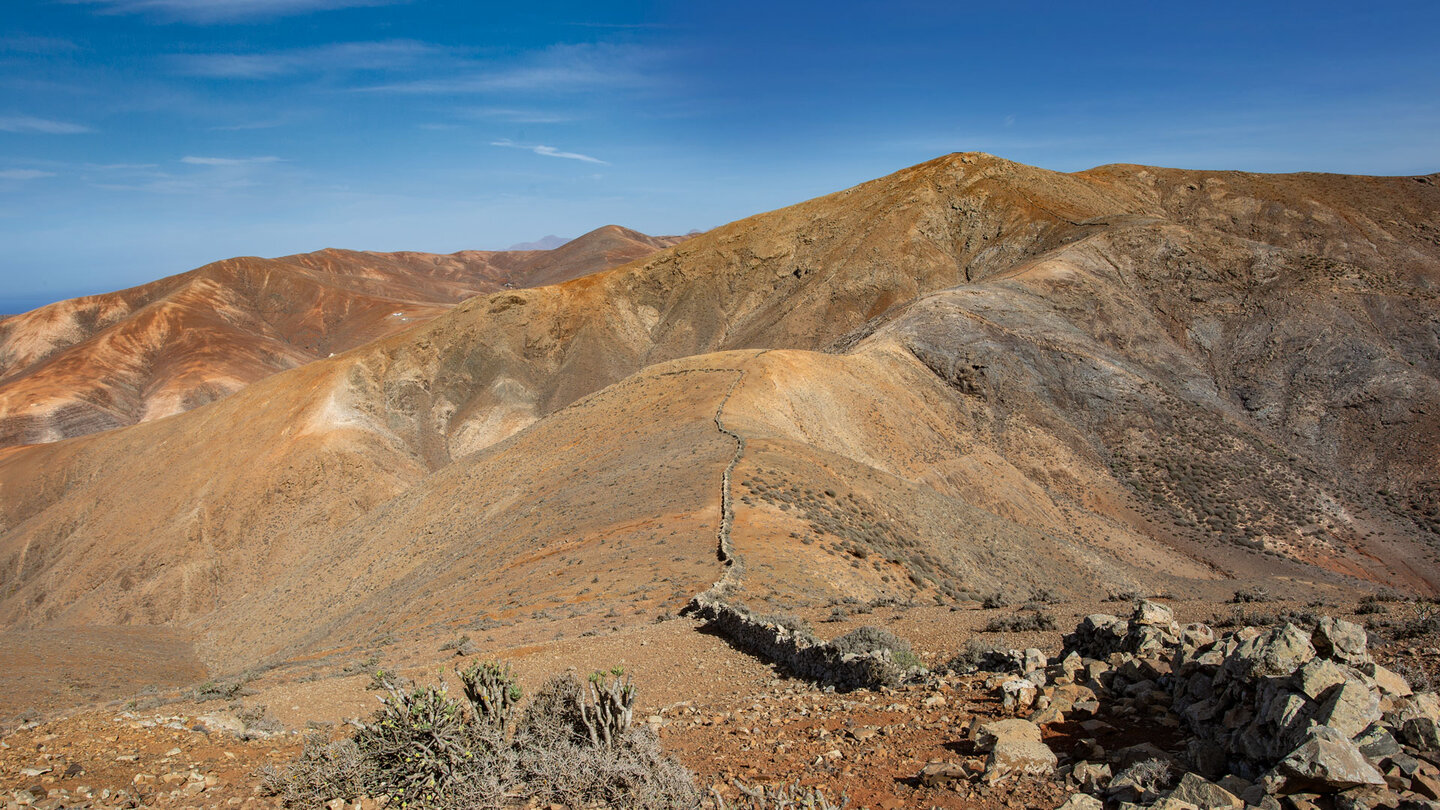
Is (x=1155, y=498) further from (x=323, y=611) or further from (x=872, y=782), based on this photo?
(x=323, y=611)

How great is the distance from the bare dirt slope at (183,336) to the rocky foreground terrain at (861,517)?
35880mm

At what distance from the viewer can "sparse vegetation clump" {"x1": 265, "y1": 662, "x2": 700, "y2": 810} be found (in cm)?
565

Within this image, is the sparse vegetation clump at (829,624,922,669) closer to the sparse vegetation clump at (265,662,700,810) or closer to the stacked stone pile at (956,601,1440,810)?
Result: the stacked stone pile at (956,601,1440,810)

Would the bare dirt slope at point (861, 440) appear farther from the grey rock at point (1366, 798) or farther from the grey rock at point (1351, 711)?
the grey rock at point (1366, 798)

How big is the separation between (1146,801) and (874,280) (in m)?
57.1

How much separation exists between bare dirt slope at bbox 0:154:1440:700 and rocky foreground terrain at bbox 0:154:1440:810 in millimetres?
229

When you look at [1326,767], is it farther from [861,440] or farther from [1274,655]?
[861,440]

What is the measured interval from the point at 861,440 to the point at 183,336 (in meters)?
113

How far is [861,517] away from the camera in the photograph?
20.3 metres

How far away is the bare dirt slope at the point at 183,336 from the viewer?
87438mm

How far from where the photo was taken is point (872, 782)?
5.88 metres

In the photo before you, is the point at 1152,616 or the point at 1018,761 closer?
the point at 1018,761

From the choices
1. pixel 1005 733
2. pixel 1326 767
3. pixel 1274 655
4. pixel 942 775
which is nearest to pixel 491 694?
pixel 942 775

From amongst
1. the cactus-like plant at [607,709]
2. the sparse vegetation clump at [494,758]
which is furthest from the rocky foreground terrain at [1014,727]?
the cactus-like plant at [607,709]
